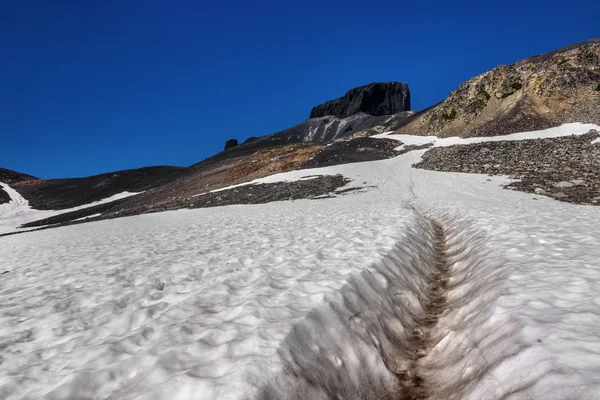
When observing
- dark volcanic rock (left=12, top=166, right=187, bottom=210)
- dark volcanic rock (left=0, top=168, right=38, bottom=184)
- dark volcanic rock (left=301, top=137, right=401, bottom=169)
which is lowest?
dark volcanic rock (left=301, top=137, right=401, bottom=169)

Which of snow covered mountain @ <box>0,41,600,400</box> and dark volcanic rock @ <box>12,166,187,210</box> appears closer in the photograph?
snow covered mountain @ <box>0,41,600,400</box>

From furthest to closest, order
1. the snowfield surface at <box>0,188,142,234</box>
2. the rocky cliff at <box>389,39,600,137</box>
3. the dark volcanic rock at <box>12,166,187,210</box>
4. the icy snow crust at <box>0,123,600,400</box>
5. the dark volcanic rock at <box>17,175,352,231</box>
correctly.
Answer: the dark volcanic rock at <box>12,166,187,210</box>, the snowfield surface at <box>0,188,142,234</box>, the rocky cliff at <box>389,39,600,137</box>, the dark volcanic rock at <box>17,175,352,231</box>, the icy snow crust at <box>0,123,600,400</box>

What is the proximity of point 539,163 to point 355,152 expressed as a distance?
2492 centimetres

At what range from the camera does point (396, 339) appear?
17.3 ft

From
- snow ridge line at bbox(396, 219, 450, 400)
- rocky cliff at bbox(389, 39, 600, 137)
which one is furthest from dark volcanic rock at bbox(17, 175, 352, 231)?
rocky cliff at bbox(389, 39, 600, 137)

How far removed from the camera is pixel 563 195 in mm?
17625

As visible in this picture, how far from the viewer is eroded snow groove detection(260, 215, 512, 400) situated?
Result: 3906 mm

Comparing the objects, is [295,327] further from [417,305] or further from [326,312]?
[417,305]

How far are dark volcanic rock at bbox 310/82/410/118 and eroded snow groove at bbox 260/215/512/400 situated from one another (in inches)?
6440

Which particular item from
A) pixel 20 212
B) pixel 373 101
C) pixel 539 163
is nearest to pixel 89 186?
pixel 20 212

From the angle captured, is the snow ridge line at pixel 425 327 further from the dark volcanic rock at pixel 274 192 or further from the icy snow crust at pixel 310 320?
the dark volcanic rock at pixel 274 192

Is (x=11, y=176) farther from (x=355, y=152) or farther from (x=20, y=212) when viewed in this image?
(x=355, y=152)

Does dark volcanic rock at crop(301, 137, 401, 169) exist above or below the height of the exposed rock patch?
above

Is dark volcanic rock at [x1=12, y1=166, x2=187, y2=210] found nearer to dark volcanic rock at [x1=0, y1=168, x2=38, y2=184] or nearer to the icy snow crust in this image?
dark volcanic rock at [x1=0, y1=168, x2=38, y2=184]
